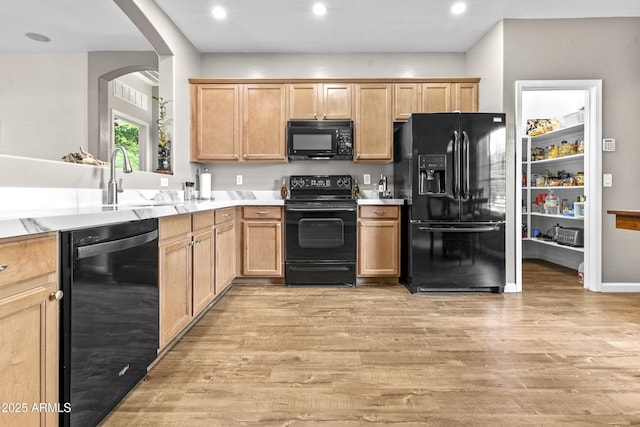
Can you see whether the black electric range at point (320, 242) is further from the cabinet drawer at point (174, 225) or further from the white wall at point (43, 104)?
the white wall at point (43, 104)

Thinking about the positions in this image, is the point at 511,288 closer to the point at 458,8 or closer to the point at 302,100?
the point at 458,8

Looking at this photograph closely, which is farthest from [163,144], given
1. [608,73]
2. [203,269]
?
[608,73]

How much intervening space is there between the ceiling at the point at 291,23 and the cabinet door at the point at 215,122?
575 mm

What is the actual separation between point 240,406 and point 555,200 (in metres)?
5.04

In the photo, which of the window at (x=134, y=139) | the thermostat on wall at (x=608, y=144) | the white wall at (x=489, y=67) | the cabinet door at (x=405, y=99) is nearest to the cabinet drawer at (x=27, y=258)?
the cabinet door at (x=405, y=99)

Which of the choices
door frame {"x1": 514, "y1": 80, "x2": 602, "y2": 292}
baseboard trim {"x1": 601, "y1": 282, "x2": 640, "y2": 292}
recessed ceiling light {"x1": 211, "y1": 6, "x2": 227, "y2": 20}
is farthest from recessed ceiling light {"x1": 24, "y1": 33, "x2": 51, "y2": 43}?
baseboard trim {"x1": 601, "y1": 282, "x2": 640, "y2": 292}

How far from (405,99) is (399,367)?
10.1ft

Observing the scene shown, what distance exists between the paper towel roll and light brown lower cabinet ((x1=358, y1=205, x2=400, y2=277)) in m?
1.73

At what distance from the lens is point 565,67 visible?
12.4ft

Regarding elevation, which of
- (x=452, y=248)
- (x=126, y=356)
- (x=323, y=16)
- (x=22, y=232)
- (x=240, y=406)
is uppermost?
(x=323, y=16)

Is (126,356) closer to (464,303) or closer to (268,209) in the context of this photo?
(268,209)

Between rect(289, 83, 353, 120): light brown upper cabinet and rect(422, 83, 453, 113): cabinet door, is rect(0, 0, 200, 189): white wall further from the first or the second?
rect(422, 83, 453, 113): cabinet door

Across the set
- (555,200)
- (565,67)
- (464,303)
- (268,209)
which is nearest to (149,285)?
(268,209)

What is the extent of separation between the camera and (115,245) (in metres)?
1.55
